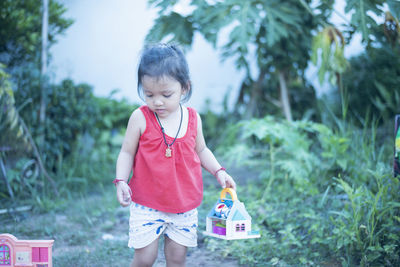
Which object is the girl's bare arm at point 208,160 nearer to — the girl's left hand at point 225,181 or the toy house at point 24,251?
the girl's left hand at point 225,181

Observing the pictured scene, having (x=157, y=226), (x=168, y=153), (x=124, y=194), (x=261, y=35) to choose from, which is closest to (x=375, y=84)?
(x=261, y=35)

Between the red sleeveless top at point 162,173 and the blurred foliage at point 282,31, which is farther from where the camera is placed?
the blurred foliage at point 282,31

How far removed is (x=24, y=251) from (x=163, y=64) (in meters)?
1.01

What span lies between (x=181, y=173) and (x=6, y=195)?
2.08m

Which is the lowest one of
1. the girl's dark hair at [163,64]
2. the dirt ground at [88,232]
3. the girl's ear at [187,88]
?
the dirt ground at [88,232]

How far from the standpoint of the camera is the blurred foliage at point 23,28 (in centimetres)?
344

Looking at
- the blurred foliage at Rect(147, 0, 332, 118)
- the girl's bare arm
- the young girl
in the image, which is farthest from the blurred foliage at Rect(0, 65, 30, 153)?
the girl's bare arm

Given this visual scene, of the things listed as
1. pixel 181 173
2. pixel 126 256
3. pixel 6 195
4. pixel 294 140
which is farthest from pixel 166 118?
pixel 6 195

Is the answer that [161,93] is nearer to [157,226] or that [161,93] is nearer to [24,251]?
[157,226]

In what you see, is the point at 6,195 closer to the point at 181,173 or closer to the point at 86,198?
the point at 86,198

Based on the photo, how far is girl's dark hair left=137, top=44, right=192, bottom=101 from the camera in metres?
1.73

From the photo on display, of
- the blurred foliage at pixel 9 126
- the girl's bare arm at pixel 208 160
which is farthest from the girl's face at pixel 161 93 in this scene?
the blurred foliage at pixel 9 126

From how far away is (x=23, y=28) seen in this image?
11.7 feet

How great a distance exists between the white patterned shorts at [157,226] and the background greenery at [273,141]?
0.56 metres
